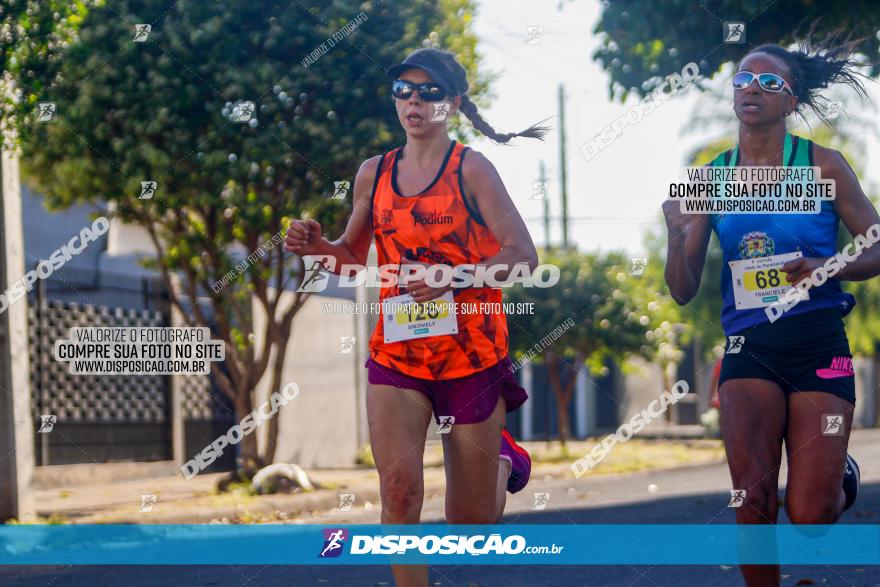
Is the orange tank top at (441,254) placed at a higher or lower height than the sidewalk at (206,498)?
higher

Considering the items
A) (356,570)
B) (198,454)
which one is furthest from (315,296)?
(356,570)

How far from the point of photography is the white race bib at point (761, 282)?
14.2 feet

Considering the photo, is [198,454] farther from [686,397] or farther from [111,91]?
[686,397]

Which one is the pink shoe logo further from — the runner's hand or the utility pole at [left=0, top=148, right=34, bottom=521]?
the utility pole at [left=0, top=148, right=34, bottom=521]

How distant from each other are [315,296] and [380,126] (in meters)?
8.47

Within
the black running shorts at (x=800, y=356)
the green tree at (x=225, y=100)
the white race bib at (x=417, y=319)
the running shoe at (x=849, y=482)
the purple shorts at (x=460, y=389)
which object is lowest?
the running shoe at (x=849, y=482)

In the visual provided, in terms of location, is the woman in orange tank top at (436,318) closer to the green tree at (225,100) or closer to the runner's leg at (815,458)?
the runner's leg at (815,458)

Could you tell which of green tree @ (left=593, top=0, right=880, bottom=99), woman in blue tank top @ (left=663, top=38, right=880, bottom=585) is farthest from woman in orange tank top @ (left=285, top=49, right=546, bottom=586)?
green tree @ (left=593, top=0, right=880, bottom=99)

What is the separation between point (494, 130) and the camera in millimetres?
5086

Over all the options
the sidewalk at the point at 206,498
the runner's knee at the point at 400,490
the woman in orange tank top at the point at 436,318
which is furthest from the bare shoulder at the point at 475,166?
the sidewalk at the point at 206,498

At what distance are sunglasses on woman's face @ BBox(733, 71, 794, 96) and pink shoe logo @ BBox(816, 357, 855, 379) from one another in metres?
0.99

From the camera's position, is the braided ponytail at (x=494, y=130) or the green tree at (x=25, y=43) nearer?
the braided ponytail at (x=494, y=130)

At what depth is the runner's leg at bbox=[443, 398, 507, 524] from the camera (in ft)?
14.1

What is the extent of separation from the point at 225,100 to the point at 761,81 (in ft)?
27.1
